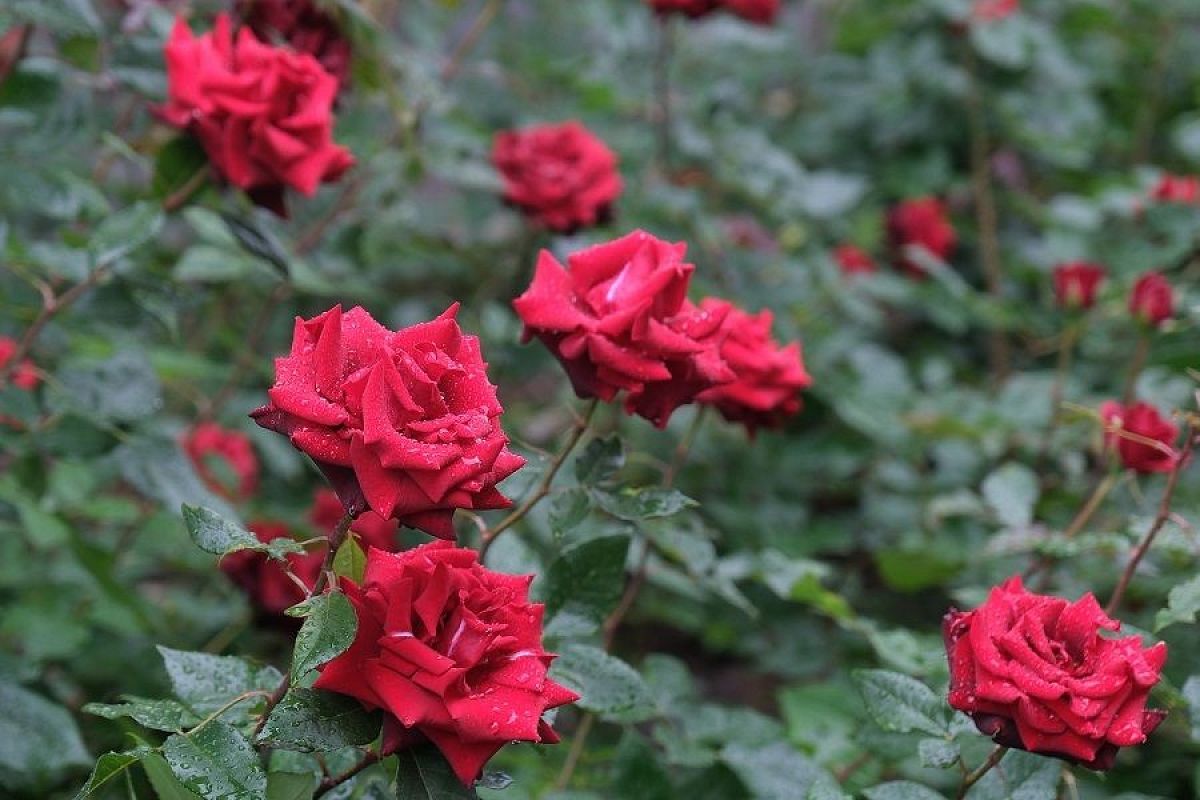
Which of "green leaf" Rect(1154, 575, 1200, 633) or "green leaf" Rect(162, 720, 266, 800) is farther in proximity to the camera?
"green leaf" Rect(1154, 575, 1200, 633)

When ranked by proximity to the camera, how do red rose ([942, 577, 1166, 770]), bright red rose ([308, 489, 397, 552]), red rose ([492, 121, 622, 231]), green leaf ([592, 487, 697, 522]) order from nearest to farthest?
1. red rose ([942, 577, 1166, 770])
2. green leaf ([592, 487, 697, 522])
3. bright red rose ([308, 489, 397, 552])
4. red rose ([492, 121, 622, 231])

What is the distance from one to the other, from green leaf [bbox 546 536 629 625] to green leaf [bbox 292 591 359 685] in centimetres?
33

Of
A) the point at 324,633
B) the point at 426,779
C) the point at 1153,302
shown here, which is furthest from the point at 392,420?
the point at 1153,302

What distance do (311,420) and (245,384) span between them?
1440 mm

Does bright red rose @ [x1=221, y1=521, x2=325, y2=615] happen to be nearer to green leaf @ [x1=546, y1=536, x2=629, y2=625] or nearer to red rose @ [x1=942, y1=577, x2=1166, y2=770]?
green leaf @ [x1=546, y1=536, x2=629, y2=625]

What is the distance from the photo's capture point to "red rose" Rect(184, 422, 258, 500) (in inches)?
68.7

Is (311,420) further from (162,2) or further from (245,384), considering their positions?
(245,384)

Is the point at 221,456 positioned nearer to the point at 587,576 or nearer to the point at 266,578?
the point at 266,578

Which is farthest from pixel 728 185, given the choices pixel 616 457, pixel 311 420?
pixel 311 420

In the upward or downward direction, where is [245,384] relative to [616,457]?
downward

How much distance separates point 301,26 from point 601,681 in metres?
0.81

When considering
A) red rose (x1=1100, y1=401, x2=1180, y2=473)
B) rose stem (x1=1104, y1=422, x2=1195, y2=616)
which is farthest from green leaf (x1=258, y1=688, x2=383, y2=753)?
red rose (x1=1100, y1=401, x2=1180, y2=473)

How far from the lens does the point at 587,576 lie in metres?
1.08

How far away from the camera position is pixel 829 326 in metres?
2.13
